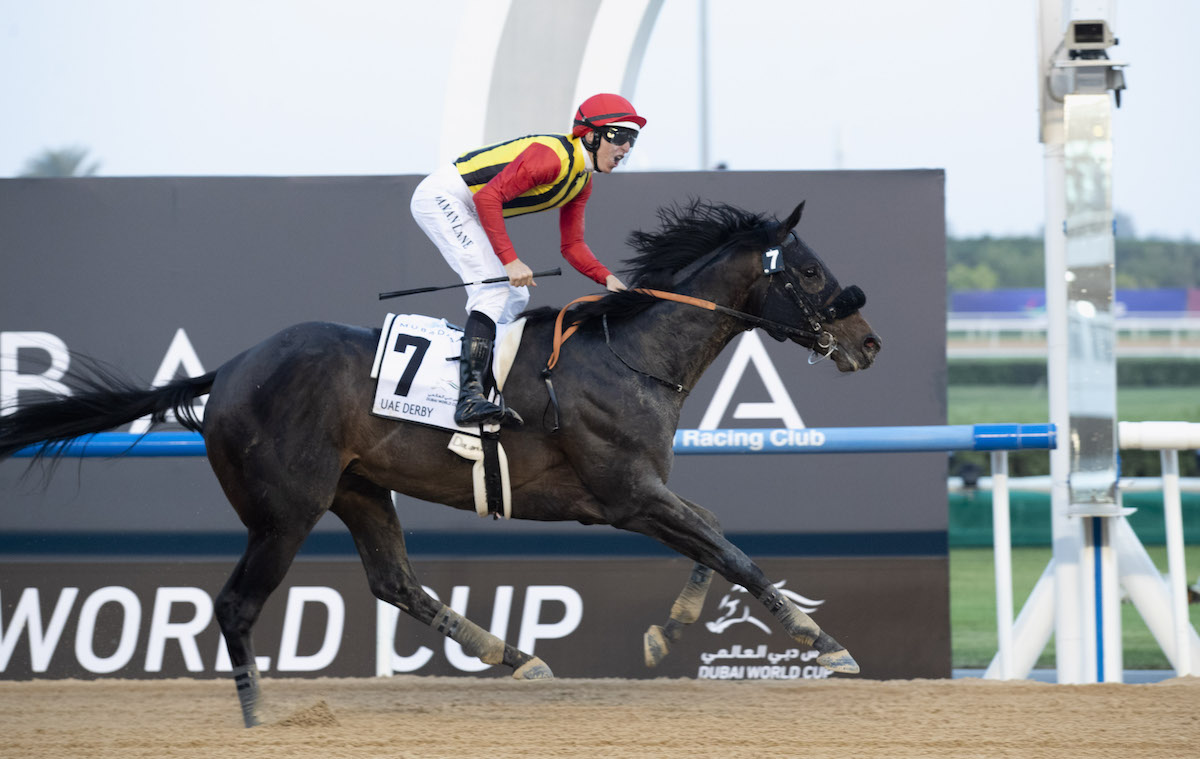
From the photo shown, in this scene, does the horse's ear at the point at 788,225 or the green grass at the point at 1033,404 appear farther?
the green grass at the point at 1033,404

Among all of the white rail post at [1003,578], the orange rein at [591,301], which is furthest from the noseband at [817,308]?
the white rail post at [1003,578]

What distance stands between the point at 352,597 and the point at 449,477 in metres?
1.31

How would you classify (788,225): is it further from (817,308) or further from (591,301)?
(591,301)

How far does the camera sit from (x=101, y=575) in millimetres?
5359

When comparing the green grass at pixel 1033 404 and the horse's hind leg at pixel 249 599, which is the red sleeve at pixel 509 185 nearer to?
the horse's hind leg at pixel 249 599

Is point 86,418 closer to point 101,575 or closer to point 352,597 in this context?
point 101,575

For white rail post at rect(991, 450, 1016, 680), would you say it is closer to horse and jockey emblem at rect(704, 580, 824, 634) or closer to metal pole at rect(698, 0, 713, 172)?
horse and jockey emblem at rect(704, 580, 824, 634)

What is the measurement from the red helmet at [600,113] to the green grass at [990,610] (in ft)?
9.11

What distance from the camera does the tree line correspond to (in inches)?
1495

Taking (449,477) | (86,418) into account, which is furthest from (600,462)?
(86,418)

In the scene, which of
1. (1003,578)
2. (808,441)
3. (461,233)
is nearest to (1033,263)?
(1003,578)

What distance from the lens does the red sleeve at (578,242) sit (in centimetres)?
449

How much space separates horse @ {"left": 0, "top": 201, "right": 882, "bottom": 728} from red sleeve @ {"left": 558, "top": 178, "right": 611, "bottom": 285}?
0.37 ft

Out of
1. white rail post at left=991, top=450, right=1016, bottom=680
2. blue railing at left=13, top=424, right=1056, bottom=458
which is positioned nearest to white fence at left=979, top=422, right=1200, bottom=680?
white rail post at left=991, top=450, right=1016, bottom=680
